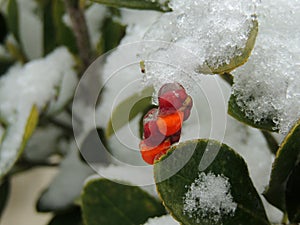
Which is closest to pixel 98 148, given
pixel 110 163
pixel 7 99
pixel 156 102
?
pixel 110 163

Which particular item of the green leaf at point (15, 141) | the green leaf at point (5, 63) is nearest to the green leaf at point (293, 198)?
the green leaf at point (15, 141)

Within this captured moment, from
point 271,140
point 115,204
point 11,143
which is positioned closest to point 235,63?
point 271,140

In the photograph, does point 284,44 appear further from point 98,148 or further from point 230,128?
point 98,148

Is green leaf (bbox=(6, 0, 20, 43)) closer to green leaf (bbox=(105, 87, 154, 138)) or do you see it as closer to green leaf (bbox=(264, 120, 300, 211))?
green leaf (bbox=(105, 87, 154, 138))

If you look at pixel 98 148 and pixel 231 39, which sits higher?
pixel 231 39

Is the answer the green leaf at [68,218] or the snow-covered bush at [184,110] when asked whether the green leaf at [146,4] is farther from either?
the green leaf at [68,218]

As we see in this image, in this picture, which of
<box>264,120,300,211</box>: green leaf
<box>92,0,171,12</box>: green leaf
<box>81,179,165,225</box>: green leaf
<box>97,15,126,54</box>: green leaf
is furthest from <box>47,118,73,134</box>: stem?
<box>264,120,300,211</box>: green leaf

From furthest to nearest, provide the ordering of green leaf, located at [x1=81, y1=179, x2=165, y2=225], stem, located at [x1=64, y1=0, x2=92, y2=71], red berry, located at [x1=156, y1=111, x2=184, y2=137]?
stem, located at [x1=64, y1=0, x2=92, y2=71] < green leaf, located at [x1=81, y1=179, x2=165, y2=225] < red berry, located at [x1=156, y1=111, x2=184, y2=137]

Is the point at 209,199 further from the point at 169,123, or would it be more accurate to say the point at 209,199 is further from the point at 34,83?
the point at 34,83

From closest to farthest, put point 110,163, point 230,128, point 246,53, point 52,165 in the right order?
point 246,53, point 230,128, point 110,163, point 52,165
